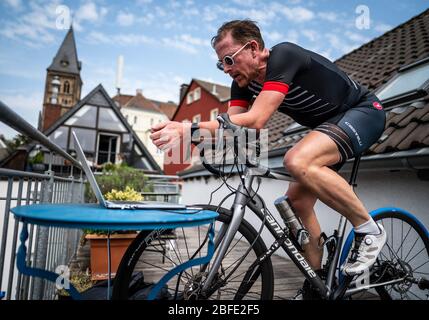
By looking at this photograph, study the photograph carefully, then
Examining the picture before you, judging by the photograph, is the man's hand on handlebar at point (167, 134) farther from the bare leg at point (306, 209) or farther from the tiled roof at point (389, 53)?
the tiled roof at point (389, 53)

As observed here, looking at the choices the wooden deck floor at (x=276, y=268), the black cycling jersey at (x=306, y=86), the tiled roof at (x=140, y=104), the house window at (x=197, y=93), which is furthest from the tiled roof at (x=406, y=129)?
the tiled roof at (x=140, y=104)

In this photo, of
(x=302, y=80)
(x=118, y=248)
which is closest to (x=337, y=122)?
(x=302, y=80)

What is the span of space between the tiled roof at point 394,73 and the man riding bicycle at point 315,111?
0.84 meters

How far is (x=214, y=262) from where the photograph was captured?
4.82 ft

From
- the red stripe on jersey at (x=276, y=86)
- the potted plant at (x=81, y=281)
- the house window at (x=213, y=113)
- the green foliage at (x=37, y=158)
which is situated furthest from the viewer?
the house window at (x=213, y=113)

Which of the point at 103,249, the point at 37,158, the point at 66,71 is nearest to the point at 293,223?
the point at 103,249

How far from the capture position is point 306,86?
1.70 meters

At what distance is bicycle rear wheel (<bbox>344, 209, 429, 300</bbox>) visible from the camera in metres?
2.02

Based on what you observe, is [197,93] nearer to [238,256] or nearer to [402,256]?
[402,256]

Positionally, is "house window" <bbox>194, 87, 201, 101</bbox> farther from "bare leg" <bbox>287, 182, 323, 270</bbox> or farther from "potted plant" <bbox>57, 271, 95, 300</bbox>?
"bare leg" <bbox>287, 182, 323, 270</bbox>

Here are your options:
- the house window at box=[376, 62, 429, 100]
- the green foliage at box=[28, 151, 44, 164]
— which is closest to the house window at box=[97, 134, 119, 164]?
the green foliage at box=[28, 151, 44, 164]

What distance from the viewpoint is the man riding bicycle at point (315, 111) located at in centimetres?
151

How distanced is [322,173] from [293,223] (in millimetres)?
394

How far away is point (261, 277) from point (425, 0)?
7.85m
